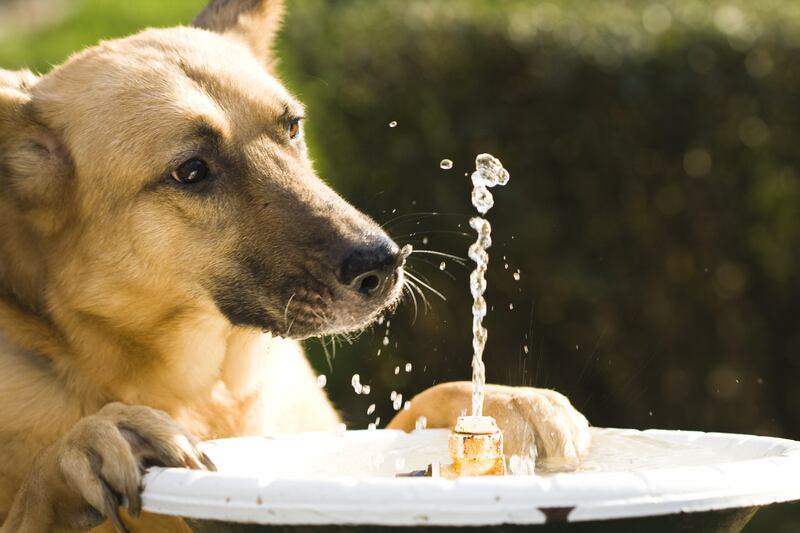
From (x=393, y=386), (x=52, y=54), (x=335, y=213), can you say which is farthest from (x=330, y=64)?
(x=52, y=54)

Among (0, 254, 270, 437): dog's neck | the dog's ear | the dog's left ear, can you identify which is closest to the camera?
(0, 254, 270, 437): dog's neck

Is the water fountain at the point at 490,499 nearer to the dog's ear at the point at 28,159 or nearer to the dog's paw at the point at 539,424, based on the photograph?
the dog's paw at the point at 539,424

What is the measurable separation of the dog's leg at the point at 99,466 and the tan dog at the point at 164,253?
0.45 meters

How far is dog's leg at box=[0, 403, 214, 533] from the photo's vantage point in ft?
6.50

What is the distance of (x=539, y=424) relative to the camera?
256 centimetres

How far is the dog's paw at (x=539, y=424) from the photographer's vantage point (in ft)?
8.23

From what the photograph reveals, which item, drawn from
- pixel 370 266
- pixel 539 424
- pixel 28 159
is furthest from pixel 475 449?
pixel 28 159

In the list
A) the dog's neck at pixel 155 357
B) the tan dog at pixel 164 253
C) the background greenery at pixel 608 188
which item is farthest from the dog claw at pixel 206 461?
the background greenery at pixel 608 188

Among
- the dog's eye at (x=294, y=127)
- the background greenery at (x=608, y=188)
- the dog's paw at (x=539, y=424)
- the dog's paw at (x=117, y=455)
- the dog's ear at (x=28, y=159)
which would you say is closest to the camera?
the dog's paw at (x=117, y=455)

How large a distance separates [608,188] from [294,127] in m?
2.47

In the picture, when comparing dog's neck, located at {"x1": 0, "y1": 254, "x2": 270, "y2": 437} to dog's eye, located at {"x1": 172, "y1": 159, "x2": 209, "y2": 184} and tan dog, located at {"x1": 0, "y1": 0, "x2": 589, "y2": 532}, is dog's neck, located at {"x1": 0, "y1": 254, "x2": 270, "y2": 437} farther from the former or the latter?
dog's eye, located at {"x1": 172, "y1": 159, "x2": 209, "y2": 184}

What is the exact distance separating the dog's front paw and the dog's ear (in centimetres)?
98

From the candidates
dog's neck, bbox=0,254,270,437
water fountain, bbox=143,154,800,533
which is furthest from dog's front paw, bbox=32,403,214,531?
dog's neck, bbox=0,254,270,437

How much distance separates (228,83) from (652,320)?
2936 mm
